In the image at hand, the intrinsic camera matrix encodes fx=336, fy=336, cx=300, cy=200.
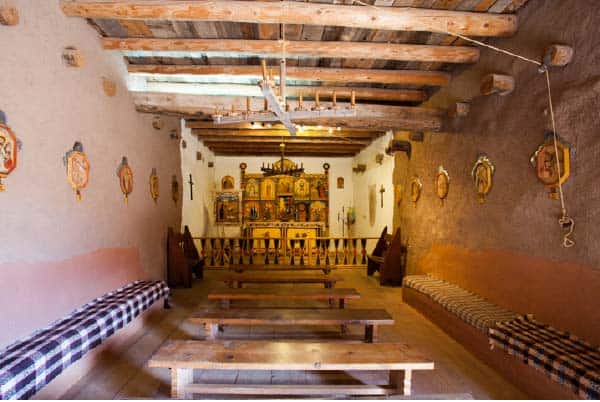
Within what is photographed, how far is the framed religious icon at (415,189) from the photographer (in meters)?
5.81

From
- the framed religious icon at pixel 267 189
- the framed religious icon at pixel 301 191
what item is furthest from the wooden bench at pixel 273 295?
the framed religious icon at pixel 301 191

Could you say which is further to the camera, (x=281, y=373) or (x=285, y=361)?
(x=281, y=373)

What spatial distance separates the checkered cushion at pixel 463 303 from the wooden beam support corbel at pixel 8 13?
4.73 metres

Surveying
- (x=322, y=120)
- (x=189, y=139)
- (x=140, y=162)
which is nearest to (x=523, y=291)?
(x=322, y=120)

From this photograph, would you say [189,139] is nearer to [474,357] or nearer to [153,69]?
[153,69]

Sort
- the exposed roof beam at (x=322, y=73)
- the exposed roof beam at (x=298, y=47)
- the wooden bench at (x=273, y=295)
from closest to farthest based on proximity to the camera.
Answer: the exposed roof beam at (x=298, y=47), the wooden bench at (x=273, y=295), the exposed roof beam at (x=322, y=73)

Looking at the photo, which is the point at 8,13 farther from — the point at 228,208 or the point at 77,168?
the point at 228,208

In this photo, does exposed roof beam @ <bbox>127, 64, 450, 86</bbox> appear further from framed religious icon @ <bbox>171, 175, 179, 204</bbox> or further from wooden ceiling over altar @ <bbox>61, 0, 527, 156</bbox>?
framed religious icon @ <bbox>171, 175, 179, 204</bbox>

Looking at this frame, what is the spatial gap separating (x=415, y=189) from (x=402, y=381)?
13.2ft

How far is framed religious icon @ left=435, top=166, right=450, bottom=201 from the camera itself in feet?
15.8

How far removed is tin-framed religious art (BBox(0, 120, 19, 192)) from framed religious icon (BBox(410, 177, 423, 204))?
209 inches

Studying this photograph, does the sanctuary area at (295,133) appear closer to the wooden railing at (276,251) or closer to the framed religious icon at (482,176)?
the framed religious icon at (482,176)

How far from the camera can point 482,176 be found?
391 centimetres

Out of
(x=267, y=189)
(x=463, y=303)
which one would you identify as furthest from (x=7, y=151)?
(x=267, y=189)
